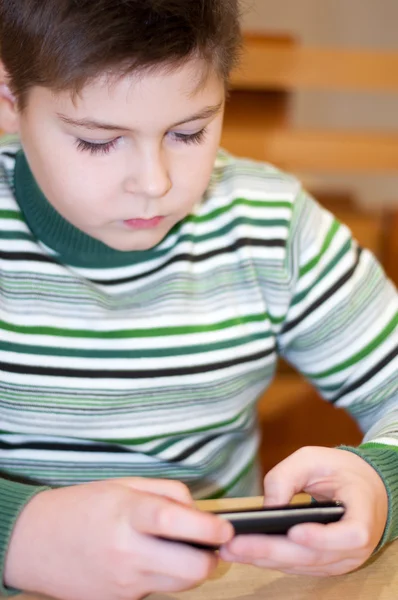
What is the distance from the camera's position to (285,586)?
0.59 metres

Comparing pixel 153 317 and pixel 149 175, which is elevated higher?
pixel 149 175

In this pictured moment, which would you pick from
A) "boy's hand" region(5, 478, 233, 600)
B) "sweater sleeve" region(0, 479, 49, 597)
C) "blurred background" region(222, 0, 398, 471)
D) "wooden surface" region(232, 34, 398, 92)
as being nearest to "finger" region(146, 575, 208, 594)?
"boy's hand" region(5, 478, 233, 600)

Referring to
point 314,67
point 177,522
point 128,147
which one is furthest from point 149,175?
point 314,67

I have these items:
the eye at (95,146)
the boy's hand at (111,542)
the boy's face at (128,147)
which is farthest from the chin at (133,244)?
the boy's hand at (111,542)

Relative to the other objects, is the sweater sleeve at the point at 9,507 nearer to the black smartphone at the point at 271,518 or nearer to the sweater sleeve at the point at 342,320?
the black smartphone at the point at 271,518

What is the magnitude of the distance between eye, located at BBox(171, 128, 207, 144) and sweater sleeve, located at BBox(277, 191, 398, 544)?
0.19 metres

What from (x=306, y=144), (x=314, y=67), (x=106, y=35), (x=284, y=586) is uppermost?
(x=106, y=35)

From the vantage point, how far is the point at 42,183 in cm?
73

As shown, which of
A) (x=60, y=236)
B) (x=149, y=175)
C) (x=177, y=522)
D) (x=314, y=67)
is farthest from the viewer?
(x=314, y=67)

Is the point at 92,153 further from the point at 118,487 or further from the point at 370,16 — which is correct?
the point at 370,16

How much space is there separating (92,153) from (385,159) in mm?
914

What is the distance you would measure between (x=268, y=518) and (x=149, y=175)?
0.91ft

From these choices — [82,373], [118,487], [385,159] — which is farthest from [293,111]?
[118,487]

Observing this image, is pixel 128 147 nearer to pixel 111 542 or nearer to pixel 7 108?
pixel 7 108
